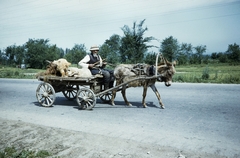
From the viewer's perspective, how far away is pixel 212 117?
22.9 feet

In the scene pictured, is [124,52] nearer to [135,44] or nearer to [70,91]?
[135,44]

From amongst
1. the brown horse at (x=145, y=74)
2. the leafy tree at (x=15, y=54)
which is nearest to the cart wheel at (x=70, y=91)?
the brown horse at (x=145, y=74)

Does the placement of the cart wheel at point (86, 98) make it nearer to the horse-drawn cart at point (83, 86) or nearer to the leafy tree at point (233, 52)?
the horse-drawn cart at point (83, 86)

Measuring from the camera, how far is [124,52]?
24.5m

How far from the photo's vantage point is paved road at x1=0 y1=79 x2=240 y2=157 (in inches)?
197

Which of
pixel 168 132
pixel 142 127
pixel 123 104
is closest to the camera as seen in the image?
pixel 168 132

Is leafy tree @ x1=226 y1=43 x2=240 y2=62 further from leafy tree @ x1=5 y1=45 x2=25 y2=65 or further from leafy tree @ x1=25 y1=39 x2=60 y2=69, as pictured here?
leafy tree @ x1=5 y1=45 x2=25 y2=65

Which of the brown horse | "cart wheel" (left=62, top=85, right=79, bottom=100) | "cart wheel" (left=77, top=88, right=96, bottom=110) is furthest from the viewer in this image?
"cart wheel" (left=62, top=85, right=79, bottom=100)

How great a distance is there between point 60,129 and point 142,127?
2.28 meters

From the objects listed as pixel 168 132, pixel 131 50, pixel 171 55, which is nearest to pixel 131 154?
pixel 168 132

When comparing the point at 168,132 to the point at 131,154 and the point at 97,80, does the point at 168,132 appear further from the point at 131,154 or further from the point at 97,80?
the point at 97,80

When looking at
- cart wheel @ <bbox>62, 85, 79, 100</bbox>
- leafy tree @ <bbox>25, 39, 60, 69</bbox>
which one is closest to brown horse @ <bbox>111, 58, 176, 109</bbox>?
cart wheel @ <bbox>62, 85, 79, 100</bbox>

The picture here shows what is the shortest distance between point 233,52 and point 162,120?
56.7 metres

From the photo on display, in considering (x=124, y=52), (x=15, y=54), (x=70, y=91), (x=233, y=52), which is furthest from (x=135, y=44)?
(x=15, y=54)
